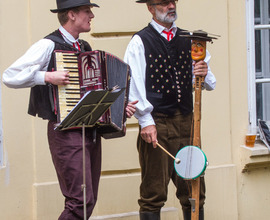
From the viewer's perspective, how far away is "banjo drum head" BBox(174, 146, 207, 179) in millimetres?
4465

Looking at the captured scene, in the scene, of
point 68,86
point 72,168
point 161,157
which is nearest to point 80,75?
point 68,86

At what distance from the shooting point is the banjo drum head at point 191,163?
4.46 meters

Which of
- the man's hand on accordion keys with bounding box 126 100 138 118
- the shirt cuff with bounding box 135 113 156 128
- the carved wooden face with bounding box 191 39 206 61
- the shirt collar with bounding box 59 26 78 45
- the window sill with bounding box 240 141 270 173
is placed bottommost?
the window sill with bounding box 240 141 270 173

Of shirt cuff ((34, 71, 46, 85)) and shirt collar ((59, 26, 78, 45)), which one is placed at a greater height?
shirt collar ((59, 26, 78, 45))

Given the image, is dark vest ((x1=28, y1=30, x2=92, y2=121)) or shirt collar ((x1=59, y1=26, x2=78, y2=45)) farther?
shirt collar ((x1=59, y1=26, x2=78, y2=45))

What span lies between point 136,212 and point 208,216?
→ 2.33ft

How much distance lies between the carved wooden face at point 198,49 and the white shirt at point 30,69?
1.01m

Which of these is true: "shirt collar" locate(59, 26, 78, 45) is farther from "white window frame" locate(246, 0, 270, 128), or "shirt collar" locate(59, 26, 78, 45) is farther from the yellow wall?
"white window frame" locate(246, 0, 270, 128)

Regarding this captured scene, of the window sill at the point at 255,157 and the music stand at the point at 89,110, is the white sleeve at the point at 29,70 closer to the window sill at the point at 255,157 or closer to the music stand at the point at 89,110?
the music stand at the point at 89,110

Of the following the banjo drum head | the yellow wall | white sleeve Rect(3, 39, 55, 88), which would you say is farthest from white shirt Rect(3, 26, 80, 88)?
the yellow wall

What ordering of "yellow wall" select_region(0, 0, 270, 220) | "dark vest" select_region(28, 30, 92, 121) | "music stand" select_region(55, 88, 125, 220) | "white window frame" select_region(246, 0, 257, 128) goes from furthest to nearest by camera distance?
"white window frame" select_region(246, 0, 257, 128)
"yellow wall" select_region(0, 0, 270, 220)
"dark vest" select_region(28, 30, 92, 121)
"music stand" select_region(55, 88, 125, 220)

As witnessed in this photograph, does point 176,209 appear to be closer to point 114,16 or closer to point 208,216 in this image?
point 208,216

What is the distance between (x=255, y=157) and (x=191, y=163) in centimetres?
164

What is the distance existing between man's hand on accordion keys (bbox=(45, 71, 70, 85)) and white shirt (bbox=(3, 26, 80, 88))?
39 mm
